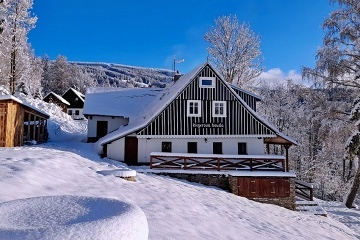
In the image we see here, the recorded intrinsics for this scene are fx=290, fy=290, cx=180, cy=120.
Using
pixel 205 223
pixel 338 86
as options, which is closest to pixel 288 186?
pixel 338 86

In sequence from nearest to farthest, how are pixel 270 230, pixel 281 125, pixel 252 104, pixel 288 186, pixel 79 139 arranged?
pixel 270 230
pixel 288 186
pixel 252 104
pixel 79 139
pixel 281 125

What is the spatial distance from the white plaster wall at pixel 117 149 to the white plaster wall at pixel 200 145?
1226 millimetres

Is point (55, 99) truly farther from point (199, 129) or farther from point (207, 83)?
point (199, 129)

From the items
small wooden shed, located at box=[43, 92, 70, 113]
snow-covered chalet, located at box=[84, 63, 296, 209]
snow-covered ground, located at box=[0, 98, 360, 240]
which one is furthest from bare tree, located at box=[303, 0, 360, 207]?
small wooden shed, located at box=[43, 92, 70, 113]

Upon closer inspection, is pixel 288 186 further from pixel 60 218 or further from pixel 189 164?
pixel 60 218

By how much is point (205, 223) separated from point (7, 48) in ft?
103

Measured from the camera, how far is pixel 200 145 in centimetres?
2070

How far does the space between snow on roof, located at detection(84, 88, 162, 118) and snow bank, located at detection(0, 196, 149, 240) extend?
20.7 meters

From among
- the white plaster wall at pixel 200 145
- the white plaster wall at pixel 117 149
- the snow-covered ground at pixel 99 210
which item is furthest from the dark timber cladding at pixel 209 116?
the snow-covered ground at pixel 99 210

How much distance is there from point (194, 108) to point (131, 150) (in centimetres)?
536

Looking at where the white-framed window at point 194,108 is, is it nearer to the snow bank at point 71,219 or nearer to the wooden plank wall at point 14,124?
the wooden plank wall at point 14,124

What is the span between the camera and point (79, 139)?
1185 inches

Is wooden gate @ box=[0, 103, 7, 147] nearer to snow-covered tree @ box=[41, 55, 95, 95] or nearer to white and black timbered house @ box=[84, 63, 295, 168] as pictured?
white and black timbered house @ box=[84, 63, 295, 168]

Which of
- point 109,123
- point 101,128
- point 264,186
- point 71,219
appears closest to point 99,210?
point 71,219
